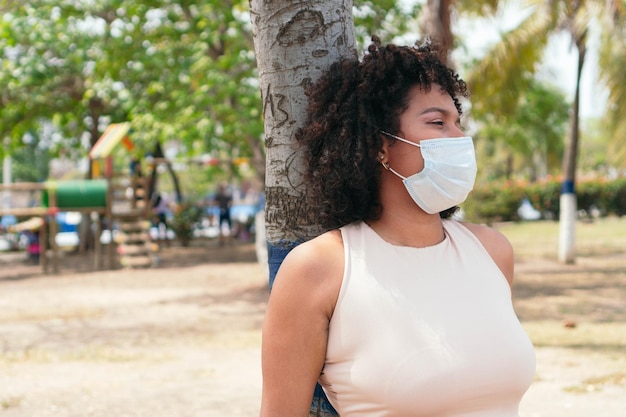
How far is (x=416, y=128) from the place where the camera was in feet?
6.60

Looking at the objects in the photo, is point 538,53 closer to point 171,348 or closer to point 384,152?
point 171,348

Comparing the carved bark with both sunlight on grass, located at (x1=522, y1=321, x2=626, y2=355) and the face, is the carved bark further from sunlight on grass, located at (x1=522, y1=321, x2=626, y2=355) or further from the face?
sunlight on grass, located at (x1=522, y1=321, x2=626, y2=355)

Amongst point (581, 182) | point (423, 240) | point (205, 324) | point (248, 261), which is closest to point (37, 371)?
point (205, 324)

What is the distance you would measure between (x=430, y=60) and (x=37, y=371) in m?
6.13

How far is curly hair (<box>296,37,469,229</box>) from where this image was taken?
6.49ft

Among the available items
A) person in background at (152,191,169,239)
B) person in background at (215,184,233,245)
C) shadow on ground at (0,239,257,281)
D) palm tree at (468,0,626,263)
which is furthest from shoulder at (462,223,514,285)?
person in background at (215,184,233,245)

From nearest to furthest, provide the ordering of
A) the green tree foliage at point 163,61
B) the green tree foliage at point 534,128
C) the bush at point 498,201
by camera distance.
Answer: the green tree foliage at point 163,61 < the bush at point 498,201 < the green tree foliage at point 534,128

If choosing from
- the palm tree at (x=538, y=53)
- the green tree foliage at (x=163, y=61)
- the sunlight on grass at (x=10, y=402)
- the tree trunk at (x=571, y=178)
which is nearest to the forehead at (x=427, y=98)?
the sunlight on grass at (x=10, y=402)

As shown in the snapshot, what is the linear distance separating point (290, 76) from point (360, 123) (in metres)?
0.43

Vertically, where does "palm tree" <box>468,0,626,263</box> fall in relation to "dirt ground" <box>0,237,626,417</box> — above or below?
above

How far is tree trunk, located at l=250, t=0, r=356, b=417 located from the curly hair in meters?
0.22

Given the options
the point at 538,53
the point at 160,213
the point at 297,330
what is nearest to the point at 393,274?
the point at 297,330

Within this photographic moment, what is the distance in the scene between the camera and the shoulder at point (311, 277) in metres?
1.80

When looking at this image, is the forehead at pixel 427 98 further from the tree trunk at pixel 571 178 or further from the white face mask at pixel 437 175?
the tree trunk at pixel 571 178
